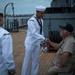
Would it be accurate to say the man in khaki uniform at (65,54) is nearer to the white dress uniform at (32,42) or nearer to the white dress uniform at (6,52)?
the white dress uniform at (6,52)

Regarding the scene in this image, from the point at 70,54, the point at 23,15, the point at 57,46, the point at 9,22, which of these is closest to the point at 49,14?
the point at 57,46

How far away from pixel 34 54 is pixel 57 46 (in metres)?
1.25

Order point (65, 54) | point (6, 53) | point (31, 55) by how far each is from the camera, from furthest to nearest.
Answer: point (31, 55), point (65, 54), point (6, 53)

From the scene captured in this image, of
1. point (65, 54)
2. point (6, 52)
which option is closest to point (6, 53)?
point (6, 52)

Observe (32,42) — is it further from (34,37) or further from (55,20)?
(55,20)

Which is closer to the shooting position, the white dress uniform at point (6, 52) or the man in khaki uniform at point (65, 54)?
the white dress uniform at point (6, 52)

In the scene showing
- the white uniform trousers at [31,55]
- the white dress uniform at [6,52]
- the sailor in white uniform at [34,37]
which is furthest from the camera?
the white uniform trousers at [31,55]

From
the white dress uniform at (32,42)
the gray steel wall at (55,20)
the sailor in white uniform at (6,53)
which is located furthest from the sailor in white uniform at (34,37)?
the gray steel wall at (55,20)

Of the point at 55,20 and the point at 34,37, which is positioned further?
the point at 55,20

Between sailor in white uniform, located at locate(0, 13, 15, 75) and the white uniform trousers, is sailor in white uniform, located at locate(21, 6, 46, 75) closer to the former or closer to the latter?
the white uniform trousers

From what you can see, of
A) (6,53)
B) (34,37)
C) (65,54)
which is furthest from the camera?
(34,37)

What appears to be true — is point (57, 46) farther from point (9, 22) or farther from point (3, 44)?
point (9, 22)

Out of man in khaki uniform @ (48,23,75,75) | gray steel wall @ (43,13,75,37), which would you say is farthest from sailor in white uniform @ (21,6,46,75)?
gray steel wall @ (43,13,75,37)

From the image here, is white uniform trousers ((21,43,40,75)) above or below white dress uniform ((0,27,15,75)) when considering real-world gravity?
below
